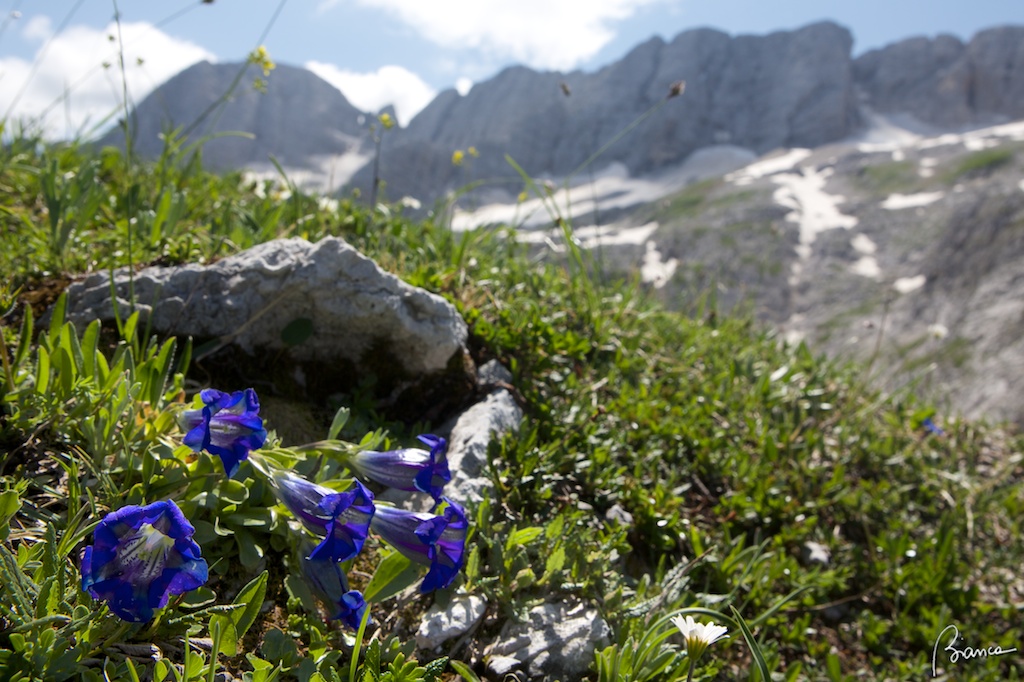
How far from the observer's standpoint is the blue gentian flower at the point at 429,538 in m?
2.03

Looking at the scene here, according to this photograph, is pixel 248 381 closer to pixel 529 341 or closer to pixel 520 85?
pixel 529 341

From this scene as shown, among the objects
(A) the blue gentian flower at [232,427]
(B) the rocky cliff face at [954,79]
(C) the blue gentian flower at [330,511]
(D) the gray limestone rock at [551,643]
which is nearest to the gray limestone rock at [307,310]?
(A) the blue gentian flower at [232,427]

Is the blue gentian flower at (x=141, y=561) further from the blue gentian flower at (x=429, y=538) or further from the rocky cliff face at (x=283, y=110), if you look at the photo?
the rocky cliff face at (x=283, y=110)

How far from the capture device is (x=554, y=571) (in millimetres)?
2438

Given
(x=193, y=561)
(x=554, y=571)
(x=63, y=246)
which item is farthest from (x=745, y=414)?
(x=63, y=246)

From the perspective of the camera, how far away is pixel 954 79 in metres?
139

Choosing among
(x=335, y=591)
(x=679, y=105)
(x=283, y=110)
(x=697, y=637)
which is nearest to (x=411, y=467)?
(x=335, y=591)

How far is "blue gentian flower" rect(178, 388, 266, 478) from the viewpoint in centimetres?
208

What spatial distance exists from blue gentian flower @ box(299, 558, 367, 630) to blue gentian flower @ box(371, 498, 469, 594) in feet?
0.58

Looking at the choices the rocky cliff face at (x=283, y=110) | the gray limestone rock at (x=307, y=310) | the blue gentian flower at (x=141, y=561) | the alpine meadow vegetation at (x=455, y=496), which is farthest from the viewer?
the rocky cliff face at (x=283, y=110)

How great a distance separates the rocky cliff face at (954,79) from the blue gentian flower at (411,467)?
168 metres

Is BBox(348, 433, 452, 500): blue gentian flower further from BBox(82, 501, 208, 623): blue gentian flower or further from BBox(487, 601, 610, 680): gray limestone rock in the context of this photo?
BBox(82, 501, 208, 623): blue gentian flower

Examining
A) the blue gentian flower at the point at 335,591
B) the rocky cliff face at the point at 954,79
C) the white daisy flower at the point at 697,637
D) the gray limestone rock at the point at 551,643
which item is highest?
the rocky cliff face at the point at 954,79

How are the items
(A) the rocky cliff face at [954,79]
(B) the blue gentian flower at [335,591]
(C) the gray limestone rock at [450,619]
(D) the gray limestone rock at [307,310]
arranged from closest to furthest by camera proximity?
(B) the blue gentian flower at [335,591] → (C) the gray limestone rock at [450,619] → (D) the gray limestone rock at [307,310] → (A) the rocky cliff face at [954,79]
